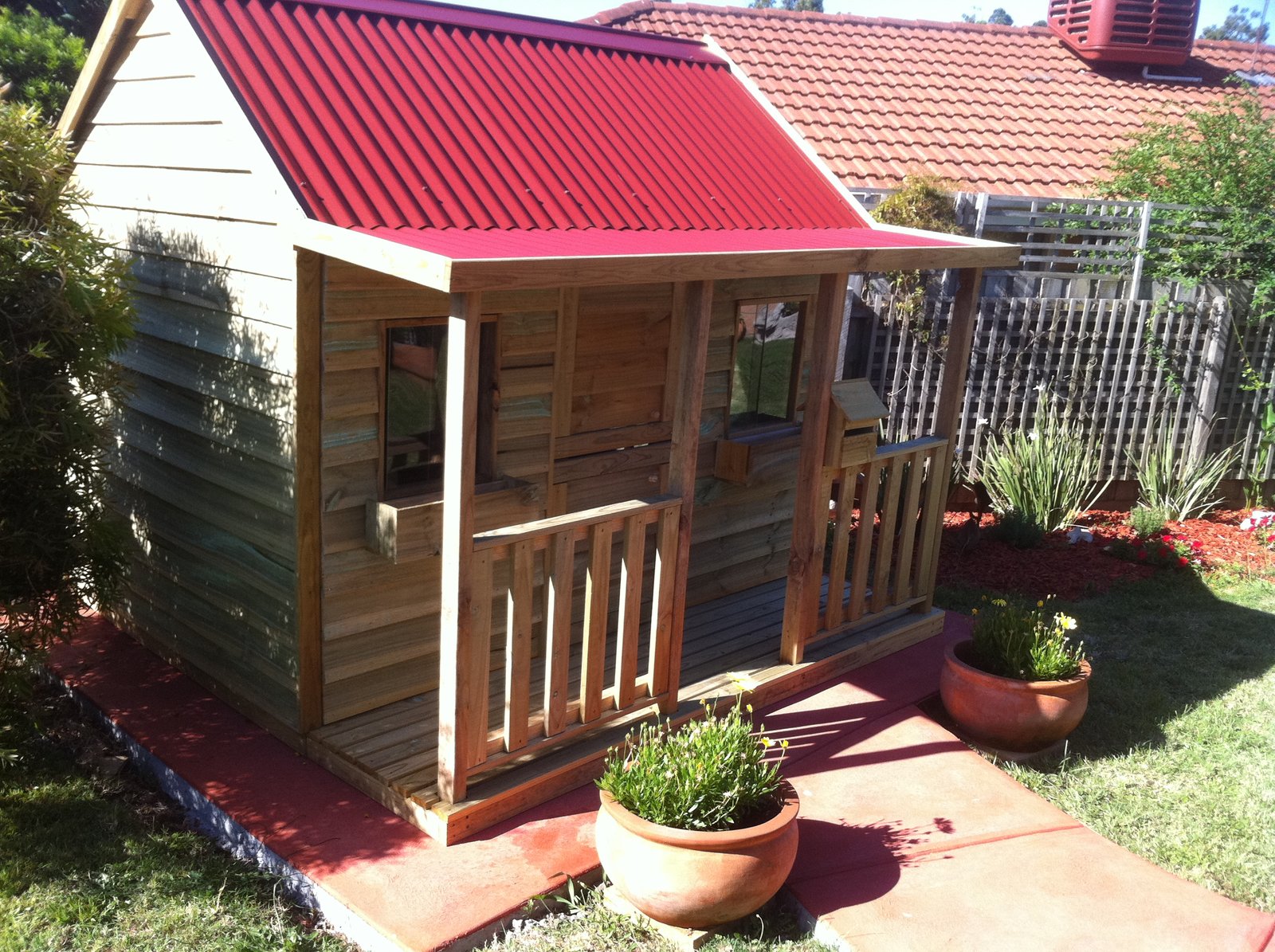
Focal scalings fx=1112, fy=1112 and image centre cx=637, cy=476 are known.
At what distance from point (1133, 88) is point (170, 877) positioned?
617 inches

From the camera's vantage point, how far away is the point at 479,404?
18.0 feet

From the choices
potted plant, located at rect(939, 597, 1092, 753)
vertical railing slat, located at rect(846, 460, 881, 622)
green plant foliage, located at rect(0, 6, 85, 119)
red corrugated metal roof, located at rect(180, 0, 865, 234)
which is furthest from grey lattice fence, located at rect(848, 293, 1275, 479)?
green plant foliage, located at rect(0, 6, 85, 119)

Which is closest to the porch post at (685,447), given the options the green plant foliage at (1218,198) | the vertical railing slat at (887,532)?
the vertical railing slat at (887,532)

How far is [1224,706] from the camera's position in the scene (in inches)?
248

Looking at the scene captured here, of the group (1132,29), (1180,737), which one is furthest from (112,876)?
(1132,29)

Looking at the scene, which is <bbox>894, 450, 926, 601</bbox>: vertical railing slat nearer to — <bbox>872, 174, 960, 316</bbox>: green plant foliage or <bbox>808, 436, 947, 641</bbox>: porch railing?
<bbox>808, 436, 947, 641</bbox>: porch railing

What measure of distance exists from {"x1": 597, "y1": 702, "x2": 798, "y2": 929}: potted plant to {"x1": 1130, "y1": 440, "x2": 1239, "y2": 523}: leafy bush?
702 cm

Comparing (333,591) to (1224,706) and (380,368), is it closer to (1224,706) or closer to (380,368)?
(380,368)

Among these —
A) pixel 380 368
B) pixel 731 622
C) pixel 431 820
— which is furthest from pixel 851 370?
pixel 431 820

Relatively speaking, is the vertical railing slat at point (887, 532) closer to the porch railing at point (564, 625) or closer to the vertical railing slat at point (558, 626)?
the porch railing at point (564, 625)

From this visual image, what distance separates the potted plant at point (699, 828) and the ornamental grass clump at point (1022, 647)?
6.17ft

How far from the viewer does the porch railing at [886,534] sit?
613cm

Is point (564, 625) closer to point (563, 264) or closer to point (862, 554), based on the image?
point (563, 264)

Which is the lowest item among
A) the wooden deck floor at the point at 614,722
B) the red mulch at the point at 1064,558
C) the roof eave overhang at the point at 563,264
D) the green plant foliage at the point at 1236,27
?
the red mulch at the point at 1064,558
